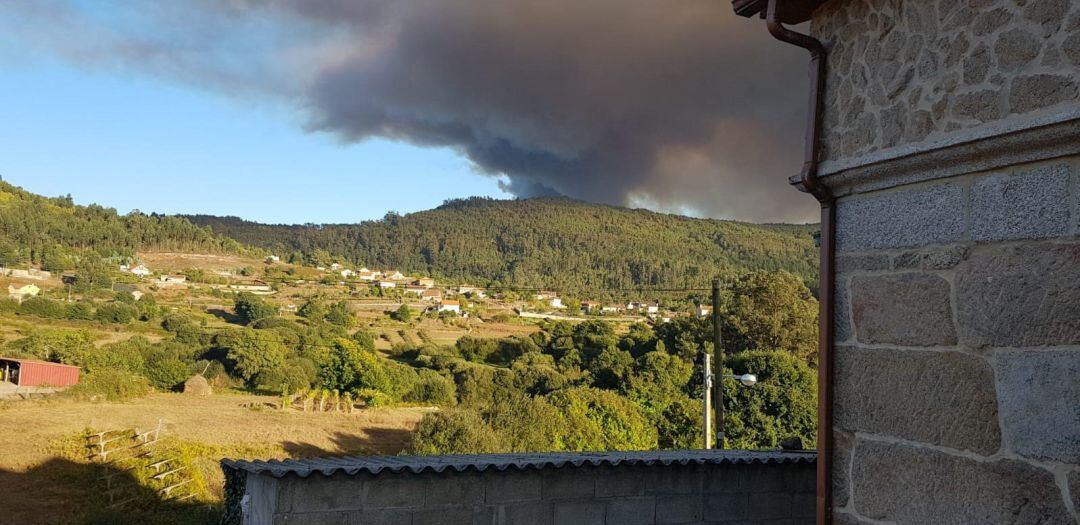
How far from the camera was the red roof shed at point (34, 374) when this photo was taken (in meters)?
35.6

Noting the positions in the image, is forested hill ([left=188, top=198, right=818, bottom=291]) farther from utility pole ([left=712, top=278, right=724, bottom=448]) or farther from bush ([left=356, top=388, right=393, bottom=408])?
utility pole ([left=712, top=278, right=724, bottom=448])

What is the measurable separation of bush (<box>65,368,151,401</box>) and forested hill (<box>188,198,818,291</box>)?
1994 inches

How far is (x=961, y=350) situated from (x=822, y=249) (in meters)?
0.79

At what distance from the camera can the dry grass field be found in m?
19.7

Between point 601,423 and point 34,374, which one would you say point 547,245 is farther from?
point 601,423

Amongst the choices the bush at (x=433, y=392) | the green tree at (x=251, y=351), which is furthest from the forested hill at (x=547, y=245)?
the green tree at (x=251, y=351)

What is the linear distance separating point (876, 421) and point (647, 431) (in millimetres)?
21091

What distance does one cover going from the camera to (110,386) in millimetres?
35031

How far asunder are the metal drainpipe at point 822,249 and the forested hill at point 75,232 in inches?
2851

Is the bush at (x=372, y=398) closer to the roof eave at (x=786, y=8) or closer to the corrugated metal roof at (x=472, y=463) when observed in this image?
the corrugated metal roof at (x=472, y=463)

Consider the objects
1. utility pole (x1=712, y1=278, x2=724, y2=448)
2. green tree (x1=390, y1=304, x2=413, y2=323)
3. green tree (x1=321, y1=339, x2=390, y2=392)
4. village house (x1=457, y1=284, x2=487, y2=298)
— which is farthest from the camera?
village house (x1=457, y1=284, x2=487, y2=298)

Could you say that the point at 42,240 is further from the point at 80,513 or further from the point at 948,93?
the point at 948,93

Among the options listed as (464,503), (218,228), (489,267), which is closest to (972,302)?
(464,503)

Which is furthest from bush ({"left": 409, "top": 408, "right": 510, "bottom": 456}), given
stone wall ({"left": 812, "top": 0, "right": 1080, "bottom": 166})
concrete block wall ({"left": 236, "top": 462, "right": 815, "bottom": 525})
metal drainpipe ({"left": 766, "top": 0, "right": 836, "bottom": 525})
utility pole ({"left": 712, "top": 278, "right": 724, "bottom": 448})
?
stone wall ({"left": 812, "top": 0, "right": 1080, "bottom": 166})
